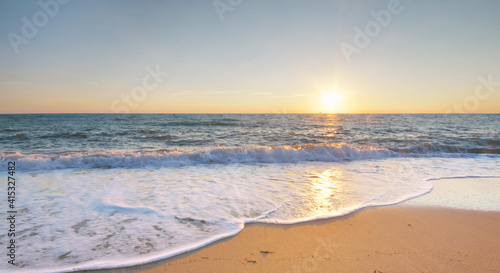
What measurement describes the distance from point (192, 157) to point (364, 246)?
23.4 ft

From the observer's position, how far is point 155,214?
3844mm

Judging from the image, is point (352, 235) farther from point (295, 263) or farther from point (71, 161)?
point (71, 161)

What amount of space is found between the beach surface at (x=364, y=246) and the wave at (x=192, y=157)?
5.55 m

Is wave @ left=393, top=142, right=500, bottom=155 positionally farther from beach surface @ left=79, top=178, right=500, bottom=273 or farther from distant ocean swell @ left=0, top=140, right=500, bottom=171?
beach surface @ left=79, top=178, right=500, bottom=273

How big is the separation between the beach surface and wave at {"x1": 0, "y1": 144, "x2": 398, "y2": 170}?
5553mm

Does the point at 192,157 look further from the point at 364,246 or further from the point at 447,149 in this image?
the point at 447,149

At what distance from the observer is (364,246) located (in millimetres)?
2914

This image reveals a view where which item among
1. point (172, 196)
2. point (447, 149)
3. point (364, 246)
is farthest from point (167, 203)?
point (447, 149)

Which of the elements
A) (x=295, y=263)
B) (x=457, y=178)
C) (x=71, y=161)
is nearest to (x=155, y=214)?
(x=295, y=263)

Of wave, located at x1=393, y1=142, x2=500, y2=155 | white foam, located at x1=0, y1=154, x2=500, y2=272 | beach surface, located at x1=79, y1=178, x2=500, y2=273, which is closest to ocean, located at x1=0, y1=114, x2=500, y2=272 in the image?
white foam, located at x1=0, y1=154, x2=500, y2=272

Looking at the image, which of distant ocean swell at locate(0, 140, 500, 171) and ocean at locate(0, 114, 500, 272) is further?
distant ocean swell at locate(0, 140, 500, 171)

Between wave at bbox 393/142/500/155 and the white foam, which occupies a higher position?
wave at bbox 393/142/500/155

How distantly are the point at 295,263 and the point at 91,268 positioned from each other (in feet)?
6.90

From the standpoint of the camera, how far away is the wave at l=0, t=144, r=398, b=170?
7930 millimetres
